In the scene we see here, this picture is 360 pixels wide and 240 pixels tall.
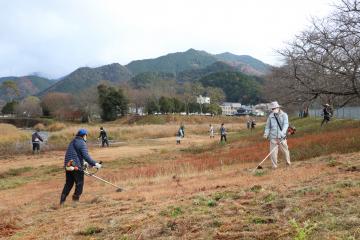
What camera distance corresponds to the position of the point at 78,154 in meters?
9.95

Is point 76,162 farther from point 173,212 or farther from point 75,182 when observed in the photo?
point 173,212

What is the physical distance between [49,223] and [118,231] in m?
2.24

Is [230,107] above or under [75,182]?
above

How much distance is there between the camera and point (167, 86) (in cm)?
12306

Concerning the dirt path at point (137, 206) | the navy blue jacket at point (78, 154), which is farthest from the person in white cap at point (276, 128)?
the navy blue jacket at point (78, 154)

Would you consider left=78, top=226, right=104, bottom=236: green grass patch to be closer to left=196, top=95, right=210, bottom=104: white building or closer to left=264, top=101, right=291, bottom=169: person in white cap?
left=264, top=101, right=291, bottom=169: person in white cap

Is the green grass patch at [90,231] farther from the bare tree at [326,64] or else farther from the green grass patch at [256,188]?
the bare tree at [326,64]

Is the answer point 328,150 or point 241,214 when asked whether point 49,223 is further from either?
point 328,150

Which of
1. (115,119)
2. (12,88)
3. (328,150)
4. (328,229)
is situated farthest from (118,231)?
(12,88)

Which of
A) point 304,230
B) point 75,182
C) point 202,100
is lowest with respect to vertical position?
point 75,182

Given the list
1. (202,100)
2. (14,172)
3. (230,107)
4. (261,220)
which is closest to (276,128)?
(261,220)

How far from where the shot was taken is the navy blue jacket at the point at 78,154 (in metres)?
9.84

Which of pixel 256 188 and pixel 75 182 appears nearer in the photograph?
pixel 256 188

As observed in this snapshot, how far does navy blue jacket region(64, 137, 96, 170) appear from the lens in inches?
388
